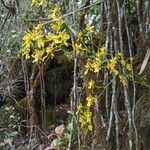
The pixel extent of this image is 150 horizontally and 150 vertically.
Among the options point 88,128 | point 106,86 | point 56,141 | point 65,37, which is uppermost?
point 65,37

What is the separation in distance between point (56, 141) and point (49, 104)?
26.1 inches

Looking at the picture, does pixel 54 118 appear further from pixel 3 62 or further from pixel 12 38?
pixel 12 38

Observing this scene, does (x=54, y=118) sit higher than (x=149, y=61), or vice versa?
(x=149, y=61)

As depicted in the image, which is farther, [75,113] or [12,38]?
[12,38]

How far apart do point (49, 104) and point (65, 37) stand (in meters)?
2.06

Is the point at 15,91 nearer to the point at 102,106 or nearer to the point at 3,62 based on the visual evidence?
the point at 3,62

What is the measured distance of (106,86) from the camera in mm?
1700

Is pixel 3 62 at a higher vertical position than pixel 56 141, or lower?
higher

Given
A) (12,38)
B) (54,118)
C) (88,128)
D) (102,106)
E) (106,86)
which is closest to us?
(106,86)

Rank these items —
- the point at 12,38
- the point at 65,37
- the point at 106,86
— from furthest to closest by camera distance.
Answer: the point at 12,38
the point at 106,86
the point at 65,37


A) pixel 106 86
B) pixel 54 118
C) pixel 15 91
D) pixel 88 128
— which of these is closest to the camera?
pixel 106 86

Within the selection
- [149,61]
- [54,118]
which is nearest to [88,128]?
[149,61]

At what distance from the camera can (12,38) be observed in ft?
13.5

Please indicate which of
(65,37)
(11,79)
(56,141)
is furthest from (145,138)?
(11,79)
